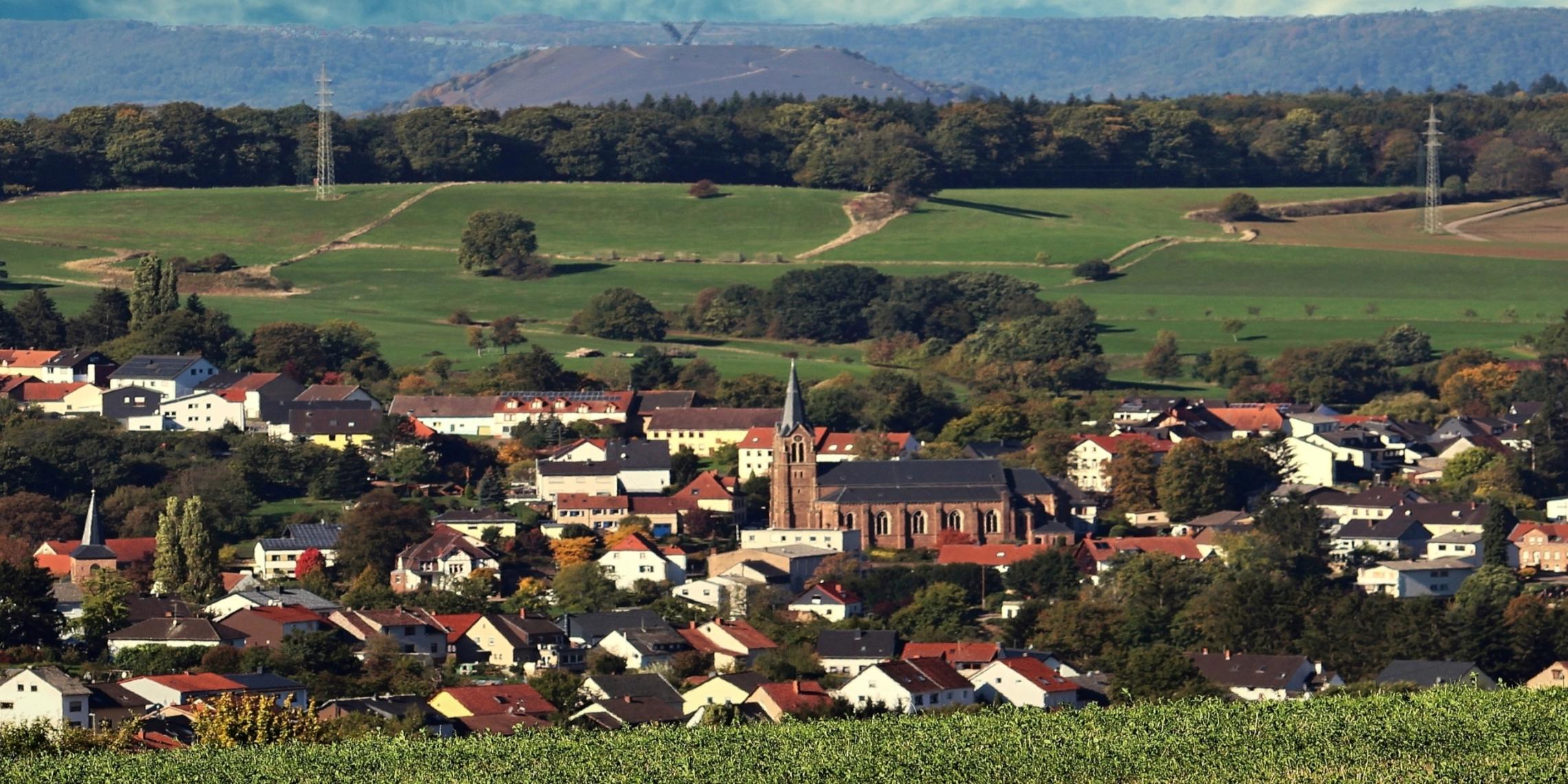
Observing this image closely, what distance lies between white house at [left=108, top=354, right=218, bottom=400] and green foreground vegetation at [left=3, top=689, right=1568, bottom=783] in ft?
156

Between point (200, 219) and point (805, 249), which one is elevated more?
point (200, 219)

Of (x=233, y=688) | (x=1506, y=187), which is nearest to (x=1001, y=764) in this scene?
(x=233, y=688)

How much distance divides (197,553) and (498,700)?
17032 mm

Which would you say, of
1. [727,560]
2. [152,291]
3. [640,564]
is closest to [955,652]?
[727,560]

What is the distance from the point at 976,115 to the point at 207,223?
3986 centimetres

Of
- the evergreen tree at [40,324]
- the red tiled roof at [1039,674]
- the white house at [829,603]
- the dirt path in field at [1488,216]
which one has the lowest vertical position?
the white house at [829,603]

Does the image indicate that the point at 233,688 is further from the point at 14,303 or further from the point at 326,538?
the point at 14,303

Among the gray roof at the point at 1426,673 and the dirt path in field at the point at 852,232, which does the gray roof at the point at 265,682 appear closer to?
the gray roof at the point at 1426,673

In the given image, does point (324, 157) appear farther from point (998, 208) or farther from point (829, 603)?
point (829, 603)

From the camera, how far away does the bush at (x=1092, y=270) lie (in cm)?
11244

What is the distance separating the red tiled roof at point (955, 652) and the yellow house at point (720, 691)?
5.14 metres

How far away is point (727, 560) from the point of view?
225ft

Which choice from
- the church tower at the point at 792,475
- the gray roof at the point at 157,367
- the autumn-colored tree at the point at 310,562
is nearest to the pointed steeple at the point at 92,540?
the autumn-colored tree at the point at 310,562

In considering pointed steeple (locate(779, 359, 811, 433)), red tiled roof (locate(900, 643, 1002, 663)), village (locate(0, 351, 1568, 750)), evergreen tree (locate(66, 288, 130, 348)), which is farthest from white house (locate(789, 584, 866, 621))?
evergreen tree (locate(66, 288, 130, 348))
